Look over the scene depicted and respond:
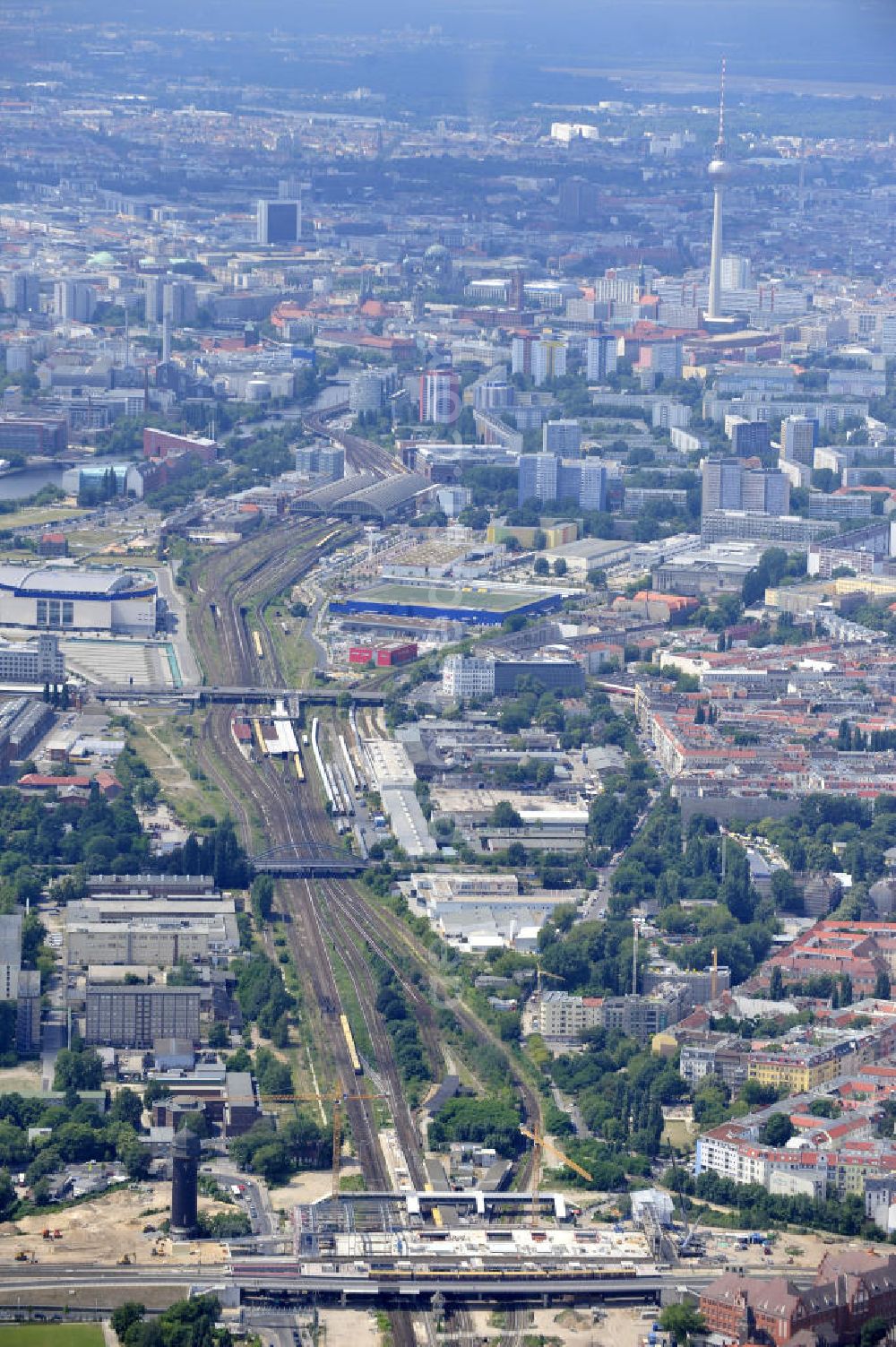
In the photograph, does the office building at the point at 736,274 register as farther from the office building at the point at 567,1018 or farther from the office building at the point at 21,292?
the office building at the point at 567,1018

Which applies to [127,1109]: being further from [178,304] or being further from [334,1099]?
[178,304]

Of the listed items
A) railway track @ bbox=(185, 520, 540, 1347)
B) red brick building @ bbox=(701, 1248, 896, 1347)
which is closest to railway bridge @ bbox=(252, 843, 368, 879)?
railway track @ bbox=(185, 520, 540, 1347)

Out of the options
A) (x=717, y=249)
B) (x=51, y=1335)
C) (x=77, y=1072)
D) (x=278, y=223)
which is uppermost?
(x=717, y=249)

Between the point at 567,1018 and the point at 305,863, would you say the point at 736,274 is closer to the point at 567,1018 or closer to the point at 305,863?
the point at 305,863

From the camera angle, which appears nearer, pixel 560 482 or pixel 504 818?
pixel 504 818

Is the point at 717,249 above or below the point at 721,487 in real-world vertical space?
above

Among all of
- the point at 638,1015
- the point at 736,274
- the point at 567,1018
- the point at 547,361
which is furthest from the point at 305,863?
the point at 736,274

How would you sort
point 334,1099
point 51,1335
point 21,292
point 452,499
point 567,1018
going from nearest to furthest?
point 51,1335
point 334,1099
point 567,1018
point 452,499
point 21,292

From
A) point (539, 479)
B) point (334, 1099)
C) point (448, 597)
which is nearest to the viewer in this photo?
point (334, 1099)
